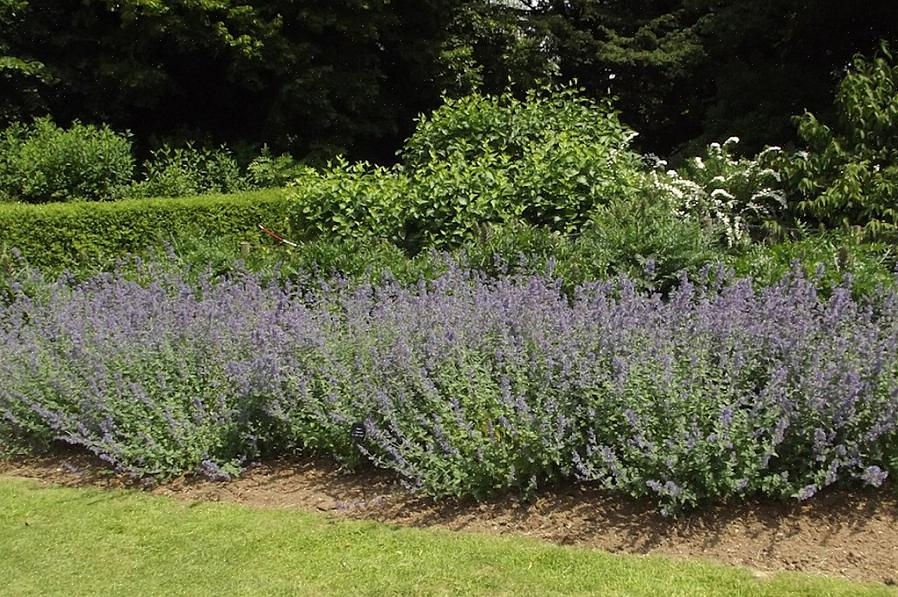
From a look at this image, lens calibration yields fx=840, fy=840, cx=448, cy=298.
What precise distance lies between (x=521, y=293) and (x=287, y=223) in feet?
15.1

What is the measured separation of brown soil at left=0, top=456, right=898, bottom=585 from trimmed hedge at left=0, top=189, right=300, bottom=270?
4.75 metres

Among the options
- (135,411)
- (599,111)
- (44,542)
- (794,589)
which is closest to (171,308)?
(135,411)

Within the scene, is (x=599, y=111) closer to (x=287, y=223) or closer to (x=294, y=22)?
(x=287, y=223)

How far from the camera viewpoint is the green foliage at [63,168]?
10.8 meters

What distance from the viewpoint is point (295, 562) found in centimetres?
348

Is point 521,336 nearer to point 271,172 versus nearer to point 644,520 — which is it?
point 644,520

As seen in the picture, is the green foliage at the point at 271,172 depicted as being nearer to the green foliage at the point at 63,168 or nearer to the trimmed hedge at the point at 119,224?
the green foliage at the point at 63,168

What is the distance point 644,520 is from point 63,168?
9.73 m

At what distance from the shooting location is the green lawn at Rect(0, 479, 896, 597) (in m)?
3.19

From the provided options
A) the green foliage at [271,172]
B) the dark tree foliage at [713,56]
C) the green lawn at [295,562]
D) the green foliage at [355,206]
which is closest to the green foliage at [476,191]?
the green foliage at [355,206]

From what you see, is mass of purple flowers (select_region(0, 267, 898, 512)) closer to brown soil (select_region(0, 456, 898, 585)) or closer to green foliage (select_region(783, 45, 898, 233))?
brown soil (select_region(0, 456, 898, 585))

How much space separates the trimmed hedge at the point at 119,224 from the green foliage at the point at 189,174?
181 cm

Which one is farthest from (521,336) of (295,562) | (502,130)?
(502,130)

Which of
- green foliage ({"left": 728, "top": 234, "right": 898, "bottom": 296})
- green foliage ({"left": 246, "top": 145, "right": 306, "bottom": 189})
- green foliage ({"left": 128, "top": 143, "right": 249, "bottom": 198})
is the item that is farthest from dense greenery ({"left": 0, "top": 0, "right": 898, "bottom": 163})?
green foliage ({"left": 728, "top": 234, "right": 898, "bottom": 296})
